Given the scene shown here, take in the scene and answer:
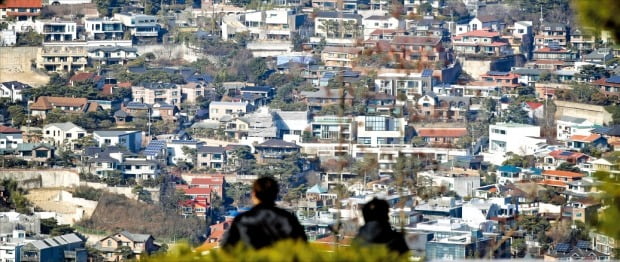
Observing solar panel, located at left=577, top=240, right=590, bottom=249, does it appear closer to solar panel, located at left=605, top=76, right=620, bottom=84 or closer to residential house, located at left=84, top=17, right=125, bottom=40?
solar panel, located at left=605, top=76, right=620, bottom=84

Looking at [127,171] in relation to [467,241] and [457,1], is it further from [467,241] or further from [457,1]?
[457,1]

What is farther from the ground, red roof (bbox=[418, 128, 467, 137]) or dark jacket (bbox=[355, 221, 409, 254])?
dark jacket (bbox=[355, 221, 409, 254])

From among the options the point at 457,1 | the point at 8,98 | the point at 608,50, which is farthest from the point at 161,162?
the point at 457,1

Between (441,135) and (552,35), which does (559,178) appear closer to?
(441,135)

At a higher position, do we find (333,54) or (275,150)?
(333,54)

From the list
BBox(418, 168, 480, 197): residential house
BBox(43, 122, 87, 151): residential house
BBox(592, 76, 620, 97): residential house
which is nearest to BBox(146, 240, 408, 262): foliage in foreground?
BBox(418, 168, 480, 197): residential house

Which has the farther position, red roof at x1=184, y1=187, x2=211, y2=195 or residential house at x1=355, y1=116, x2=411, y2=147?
residential house at x1=355, y1=116, x2=411, y2=147

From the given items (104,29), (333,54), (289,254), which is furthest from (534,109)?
(289,254)
